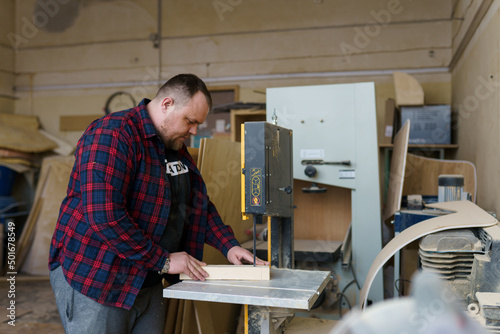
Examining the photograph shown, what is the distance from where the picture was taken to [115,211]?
1.23m

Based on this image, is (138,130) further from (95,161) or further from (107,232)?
(107,232)

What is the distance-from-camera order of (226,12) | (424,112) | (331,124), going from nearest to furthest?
(331,124), (424,112), (226,12)

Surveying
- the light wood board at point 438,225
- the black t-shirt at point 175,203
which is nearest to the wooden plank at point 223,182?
the black t-shirt at point 175,203

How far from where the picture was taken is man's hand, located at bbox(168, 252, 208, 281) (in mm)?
1308

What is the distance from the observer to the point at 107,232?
1.22m

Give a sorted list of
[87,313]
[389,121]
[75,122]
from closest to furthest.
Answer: [87,313]
[389,121]
[75,122]

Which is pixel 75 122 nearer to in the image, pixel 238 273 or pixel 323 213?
pixel 323 213

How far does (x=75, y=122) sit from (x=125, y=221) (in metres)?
4.69

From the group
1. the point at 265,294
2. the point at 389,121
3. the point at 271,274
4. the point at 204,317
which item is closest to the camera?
the point at 265,294

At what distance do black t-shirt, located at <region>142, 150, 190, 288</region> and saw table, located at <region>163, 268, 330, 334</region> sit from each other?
223 millimetres

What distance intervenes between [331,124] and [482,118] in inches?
38.1

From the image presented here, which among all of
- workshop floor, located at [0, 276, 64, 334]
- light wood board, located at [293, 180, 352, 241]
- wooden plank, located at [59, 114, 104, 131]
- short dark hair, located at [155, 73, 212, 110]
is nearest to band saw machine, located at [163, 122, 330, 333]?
short dark hair, located at [155, 73, 212, 110]

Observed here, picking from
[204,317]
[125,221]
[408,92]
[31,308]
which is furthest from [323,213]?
[31,308]

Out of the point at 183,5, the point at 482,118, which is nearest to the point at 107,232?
the point at 482,118
